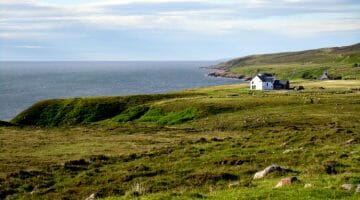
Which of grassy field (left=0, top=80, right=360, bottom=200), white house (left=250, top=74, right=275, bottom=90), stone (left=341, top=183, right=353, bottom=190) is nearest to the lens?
stone (left=341, top=183, right=353, bottom=190)

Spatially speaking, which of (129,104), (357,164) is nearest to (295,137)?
(357,164)

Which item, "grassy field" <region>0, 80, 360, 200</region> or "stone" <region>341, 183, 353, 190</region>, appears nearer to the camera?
"stone" <region>341, 183, 353, 190</region>

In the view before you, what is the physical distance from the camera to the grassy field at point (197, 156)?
23938 mm

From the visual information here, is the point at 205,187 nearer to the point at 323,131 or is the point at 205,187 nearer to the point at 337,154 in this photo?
the point at 337,154

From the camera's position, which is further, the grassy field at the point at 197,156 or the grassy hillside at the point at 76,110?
the grassy hillside at the point at 76,110

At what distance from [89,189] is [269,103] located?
192 feet

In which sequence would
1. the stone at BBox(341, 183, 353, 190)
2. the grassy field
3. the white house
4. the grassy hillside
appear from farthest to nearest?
the white house → the grassy hillside → the grassy field → the stone at BBox(341, 183, 353, 190)

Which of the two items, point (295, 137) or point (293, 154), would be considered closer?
point (293, 154)

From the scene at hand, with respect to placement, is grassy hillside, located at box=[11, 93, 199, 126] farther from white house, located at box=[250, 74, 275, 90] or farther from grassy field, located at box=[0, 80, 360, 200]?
white house, located at box=[250, 74, 275, 90]

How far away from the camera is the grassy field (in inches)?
942

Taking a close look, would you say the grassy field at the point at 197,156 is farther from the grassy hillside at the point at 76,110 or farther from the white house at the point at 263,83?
the white house at the point at 263,83

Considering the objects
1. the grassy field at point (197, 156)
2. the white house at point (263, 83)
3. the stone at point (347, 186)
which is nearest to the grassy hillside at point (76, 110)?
the grassy field at point (197, 156)

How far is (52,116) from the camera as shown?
93.6 metres

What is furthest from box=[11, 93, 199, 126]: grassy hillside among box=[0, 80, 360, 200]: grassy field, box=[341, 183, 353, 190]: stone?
box=[341, 183, 353, 190]: stone
